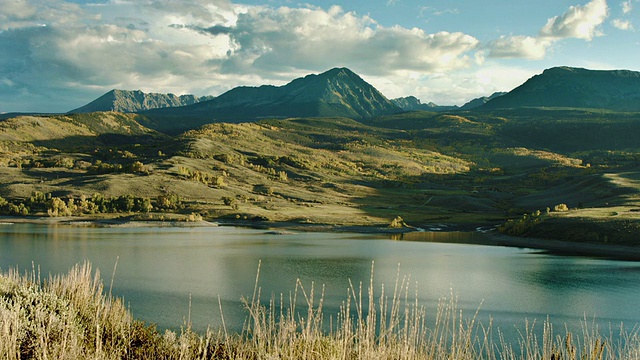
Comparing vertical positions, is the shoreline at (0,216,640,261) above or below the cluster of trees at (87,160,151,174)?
below

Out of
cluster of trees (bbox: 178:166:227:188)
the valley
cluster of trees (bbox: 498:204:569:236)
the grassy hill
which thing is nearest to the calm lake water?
cluster of trees (bbox: 498:204:569:236)

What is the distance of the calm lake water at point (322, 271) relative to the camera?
3102 centimetres

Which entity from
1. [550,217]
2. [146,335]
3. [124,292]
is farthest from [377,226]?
[146,335]

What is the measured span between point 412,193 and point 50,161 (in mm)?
75929

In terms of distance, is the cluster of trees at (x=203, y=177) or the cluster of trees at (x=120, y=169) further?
the cluster of trees at (x=203, y=177)

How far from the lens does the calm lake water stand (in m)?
31.0

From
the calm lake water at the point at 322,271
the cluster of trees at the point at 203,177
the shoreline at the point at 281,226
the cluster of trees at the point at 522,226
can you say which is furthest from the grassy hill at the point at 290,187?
the calm lake water at the point at 322,271

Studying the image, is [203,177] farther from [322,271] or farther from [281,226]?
[322,271]

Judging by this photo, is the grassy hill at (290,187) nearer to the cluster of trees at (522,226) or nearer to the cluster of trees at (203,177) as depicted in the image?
the cluster of trees at (203,177)

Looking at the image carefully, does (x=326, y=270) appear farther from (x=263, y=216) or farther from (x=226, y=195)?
(x=226, y=195)

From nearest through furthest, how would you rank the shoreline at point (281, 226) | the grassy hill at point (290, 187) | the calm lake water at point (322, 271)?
the calm lake water at point (322, 271), the shoreline at point (281, 226), the grassy hill at point (290, 187)

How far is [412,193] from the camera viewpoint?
130375mm

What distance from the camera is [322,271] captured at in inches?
1747

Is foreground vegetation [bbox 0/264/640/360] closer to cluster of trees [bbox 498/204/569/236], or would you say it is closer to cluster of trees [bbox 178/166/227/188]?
cluster of trees [bbox 498/204/569/236]
